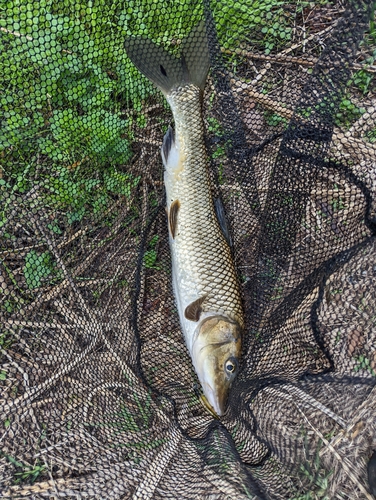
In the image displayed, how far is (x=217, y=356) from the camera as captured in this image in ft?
5.99

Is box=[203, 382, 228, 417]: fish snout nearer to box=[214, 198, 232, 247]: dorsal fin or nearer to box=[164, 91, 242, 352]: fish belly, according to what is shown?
box=[164, 91, 242, 352]: fish belly

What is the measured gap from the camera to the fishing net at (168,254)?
1.76m

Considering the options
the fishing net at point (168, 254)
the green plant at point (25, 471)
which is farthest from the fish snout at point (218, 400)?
the green plant at point (25, 471)

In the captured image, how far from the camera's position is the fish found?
190 centimetres

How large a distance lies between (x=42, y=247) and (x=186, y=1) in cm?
139

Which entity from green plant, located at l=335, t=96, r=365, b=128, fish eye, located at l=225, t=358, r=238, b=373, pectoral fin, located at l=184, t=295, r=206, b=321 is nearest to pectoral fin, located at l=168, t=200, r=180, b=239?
pectoral fin, located at l=184, t=295, r=206, b=321

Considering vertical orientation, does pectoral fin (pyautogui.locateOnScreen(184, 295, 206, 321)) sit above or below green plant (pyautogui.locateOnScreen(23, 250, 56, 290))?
below

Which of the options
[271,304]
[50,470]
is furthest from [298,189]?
[50,470]

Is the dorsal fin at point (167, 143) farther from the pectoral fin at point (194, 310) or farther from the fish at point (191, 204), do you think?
the pectoral fin at point (194, 310)

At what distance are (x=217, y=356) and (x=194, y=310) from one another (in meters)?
0.22

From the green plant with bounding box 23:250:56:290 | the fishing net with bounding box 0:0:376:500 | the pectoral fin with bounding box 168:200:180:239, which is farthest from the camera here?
the green plant with bounding box 23:250:56:290

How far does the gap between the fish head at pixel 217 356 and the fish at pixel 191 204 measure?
0.03 ft

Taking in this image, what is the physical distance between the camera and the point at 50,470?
1.93m

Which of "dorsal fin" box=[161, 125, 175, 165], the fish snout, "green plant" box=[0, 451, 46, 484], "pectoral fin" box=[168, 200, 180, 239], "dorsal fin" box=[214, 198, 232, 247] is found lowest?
"green plant" box=[0, 451, 46, 484]
